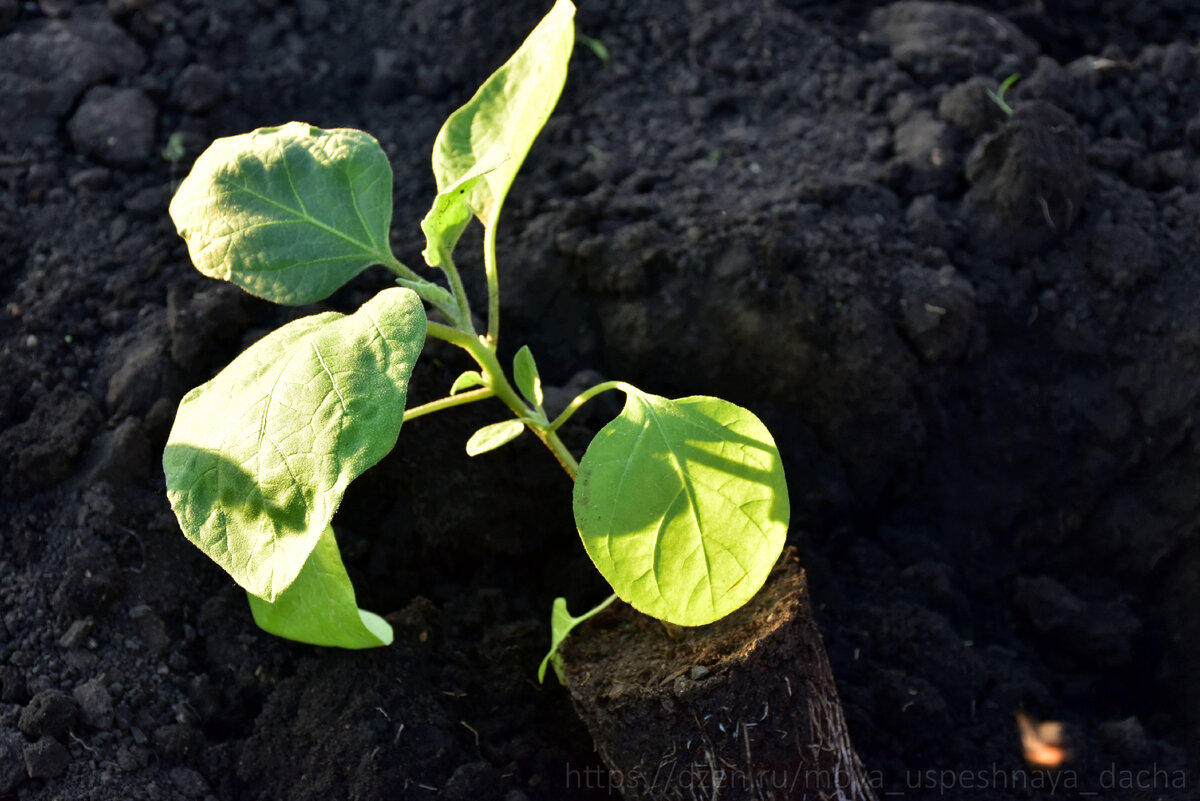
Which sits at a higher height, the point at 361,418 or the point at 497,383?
the point at 361,418

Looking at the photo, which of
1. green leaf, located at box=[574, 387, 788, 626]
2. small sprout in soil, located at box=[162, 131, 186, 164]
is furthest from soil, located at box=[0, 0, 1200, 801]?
green leaf, located at box=[574, 387, 788, 626]

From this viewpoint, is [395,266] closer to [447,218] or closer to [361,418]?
[447,218]

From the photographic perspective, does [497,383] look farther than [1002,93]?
No

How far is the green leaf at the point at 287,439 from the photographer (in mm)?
1028

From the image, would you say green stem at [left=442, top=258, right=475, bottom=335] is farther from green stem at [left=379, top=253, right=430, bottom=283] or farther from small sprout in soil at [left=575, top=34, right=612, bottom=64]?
small sprout in soil at [left=575, top=34, right=612, bottom=64]

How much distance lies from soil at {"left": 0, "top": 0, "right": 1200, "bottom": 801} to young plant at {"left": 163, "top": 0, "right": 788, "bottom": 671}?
222 mm

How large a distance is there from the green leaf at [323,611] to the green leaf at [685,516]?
1.29 feet

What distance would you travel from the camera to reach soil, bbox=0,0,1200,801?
152 centimetres

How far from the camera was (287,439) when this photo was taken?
106cm

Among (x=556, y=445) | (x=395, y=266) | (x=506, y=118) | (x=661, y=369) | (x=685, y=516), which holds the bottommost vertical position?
(x=661, y=369)

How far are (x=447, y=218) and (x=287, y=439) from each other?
43 cm

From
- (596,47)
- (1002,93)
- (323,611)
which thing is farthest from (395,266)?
(1002,93)

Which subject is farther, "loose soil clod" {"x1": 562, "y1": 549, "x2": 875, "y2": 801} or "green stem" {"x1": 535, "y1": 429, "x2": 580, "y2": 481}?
"green stem" {"x1": 535, "y1": 429, "x2": 580, "y2": 481}

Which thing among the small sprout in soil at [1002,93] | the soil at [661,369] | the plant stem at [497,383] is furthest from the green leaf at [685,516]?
the small sprout in soil at [1002,93]
